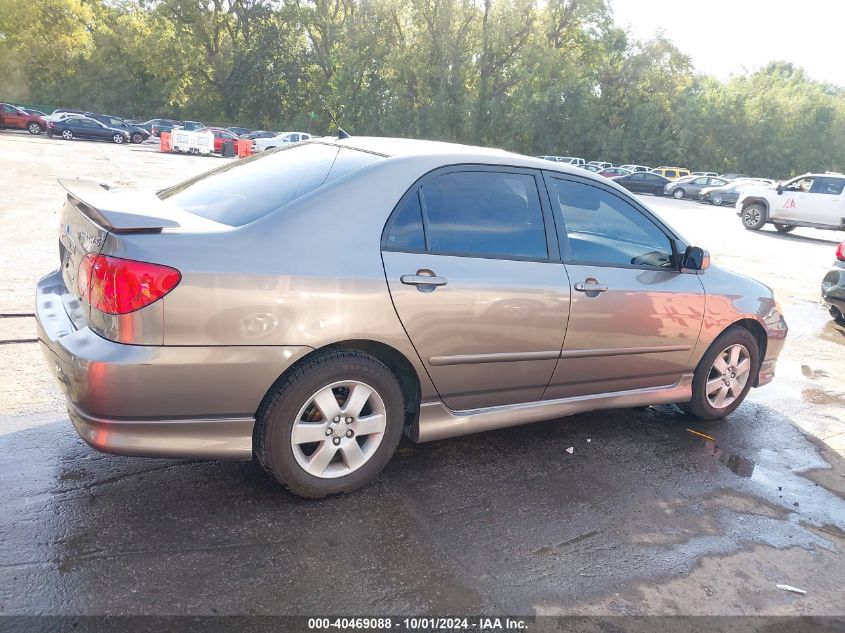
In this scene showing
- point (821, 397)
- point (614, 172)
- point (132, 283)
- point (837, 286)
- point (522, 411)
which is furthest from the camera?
point (614, 172)

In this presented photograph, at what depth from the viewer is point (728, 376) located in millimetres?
4719

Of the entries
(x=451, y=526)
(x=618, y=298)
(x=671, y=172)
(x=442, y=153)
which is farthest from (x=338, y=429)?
(x=671, y=172)

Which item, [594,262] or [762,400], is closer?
[594,262]

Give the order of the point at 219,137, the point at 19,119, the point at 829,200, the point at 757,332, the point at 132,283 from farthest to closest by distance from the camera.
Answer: the point at 219,137, the point at 19,119, the point at 829,200, the point at 757,332, the point at 132,283

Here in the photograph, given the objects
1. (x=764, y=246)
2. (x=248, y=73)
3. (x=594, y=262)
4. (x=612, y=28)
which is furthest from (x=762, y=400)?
(x=248, y=73)

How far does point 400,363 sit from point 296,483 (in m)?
0.73

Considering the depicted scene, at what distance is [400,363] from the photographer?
3281 mm

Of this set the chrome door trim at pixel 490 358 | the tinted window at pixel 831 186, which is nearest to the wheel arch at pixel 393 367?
the chrome door trim at pixel 490 358

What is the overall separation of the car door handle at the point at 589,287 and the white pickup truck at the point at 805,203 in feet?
58.4

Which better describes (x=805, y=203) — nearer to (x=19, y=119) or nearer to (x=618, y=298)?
(x=618, y=298)

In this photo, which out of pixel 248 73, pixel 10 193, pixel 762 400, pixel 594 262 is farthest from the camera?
pixel 248 73

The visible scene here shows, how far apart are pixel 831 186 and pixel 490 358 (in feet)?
63.3

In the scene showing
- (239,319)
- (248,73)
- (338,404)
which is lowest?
(338,404)

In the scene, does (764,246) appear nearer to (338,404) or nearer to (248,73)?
(338,404)
